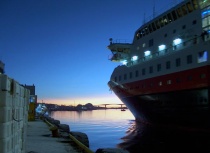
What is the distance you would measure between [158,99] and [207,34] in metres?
7.51

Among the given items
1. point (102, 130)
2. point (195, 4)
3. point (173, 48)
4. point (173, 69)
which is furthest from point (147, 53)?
point (102, 130)

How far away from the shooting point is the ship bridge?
3919 cm

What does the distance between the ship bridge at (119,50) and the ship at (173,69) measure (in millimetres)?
6558

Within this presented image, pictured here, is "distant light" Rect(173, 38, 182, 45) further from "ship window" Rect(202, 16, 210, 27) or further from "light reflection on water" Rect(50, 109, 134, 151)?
"light reflection on water" Rect(50, 109, 134, 151)

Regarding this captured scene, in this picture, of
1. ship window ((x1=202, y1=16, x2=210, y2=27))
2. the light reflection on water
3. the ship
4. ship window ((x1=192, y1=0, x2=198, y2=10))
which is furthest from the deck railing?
the light reflection on water

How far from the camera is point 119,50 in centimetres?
3962

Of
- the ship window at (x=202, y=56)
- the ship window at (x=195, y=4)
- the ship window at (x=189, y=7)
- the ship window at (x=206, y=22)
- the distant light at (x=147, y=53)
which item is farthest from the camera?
the distant light at (x=147, y=53)

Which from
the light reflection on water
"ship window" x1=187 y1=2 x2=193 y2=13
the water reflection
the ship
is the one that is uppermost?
"ship window" x1=187 y1=2 x2=193 y2=13

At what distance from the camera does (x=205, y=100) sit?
1950 centimetres

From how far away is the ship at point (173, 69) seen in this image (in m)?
20.2

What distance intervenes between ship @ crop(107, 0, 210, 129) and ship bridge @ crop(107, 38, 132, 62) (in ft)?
21.5

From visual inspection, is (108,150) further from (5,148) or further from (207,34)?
(207,34)

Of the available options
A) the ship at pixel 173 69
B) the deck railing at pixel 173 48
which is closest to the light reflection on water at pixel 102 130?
the ship at pixel 173 69

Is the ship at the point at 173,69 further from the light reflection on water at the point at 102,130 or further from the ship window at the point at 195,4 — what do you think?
the light reflection on water at the point at 102,130
